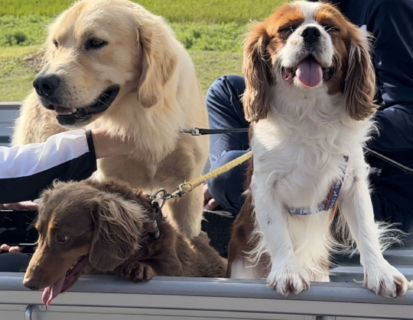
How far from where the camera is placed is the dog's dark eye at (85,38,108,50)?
2416 millimetres

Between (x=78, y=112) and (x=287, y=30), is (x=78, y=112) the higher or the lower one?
the lower one

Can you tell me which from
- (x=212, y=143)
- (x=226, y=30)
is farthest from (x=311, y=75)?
(x=226, y=30)

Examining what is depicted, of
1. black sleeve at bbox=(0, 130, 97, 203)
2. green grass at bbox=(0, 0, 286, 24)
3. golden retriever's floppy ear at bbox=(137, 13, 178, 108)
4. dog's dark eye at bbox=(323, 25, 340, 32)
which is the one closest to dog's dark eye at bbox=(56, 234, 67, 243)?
black sleeve at bbox=(0, 130, 97, 203)

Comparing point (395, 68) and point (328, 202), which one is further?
point (395, 68)

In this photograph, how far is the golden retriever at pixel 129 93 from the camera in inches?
93.2

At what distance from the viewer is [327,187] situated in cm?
Answer: 206

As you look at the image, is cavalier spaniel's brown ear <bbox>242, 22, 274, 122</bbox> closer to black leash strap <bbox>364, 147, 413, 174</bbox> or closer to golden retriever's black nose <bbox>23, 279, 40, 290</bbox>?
black leash strap <bbox>364, 147, 413, 174</bbox>

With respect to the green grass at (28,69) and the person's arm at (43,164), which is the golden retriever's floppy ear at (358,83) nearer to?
the person's arm at (43,164)

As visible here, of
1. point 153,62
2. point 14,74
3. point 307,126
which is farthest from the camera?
point 14,74

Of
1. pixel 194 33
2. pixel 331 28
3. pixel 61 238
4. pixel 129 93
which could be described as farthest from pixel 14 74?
pixel 331 28

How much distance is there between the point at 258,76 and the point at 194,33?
4.90 meters

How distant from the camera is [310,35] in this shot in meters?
1.82

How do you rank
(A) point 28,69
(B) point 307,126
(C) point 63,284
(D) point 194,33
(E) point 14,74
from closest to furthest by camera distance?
1. (C) point 63,284
2. (B) point 307,126
3. (A) point 28,69
4. (D) point 194,33
5. (E) point 14,74

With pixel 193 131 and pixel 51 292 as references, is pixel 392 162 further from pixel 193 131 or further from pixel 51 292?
pixel 51 292
